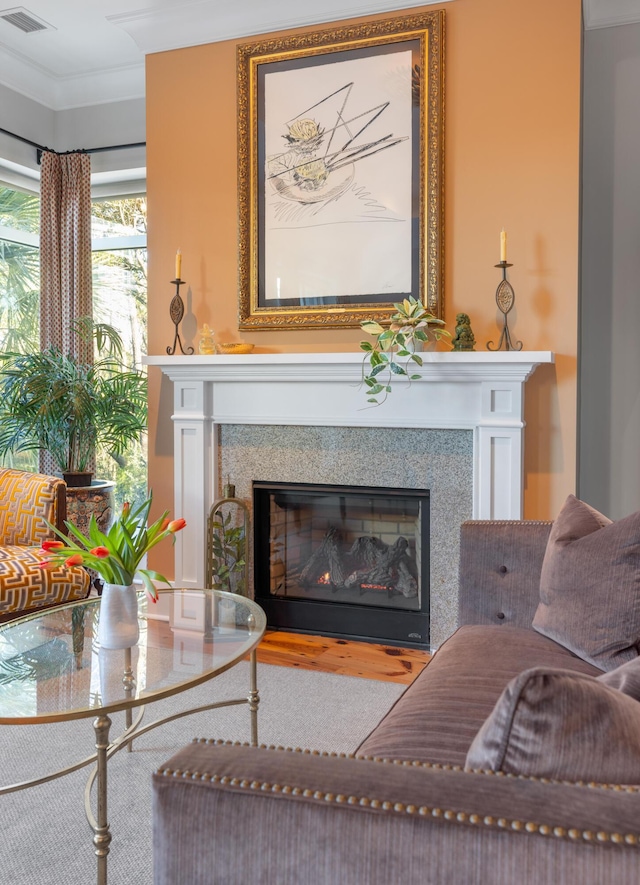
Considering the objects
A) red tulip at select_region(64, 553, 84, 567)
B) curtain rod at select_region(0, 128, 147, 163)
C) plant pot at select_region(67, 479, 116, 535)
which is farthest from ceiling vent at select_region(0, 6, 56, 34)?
red tulip at select_region(64, 553, 84, 567)

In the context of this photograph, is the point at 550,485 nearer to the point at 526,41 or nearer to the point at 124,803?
the point at 526,41

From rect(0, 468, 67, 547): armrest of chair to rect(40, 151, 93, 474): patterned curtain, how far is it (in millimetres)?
1286

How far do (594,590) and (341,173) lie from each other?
2305 millimetres

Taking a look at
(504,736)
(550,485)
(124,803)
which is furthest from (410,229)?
(504,736)

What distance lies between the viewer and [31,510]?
3234 millimetres

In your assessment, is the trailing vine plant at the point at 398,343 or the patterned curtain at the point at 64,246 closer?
the trailing vine plant at the point at 398,343

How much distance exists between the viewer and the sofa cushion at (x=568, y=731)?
89 cm

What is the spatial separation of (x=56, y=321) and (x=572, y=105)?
3057 mm

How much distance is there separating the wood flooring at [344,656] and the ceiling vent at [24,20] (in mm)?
3252

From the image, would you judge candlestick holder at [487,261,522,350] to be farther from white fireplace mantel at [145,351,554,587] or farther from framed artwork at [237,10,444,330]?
framed artwork at [237,10,444,330]

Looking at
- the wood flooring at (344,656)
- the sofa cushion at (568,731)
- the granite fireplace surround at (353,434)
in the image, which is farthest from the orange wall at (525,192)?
the sofa cushion at (568,731)

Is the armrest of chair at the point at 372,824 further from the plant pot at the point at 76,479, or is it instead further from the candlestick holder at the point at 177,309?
the plant pot at the point at 76,479

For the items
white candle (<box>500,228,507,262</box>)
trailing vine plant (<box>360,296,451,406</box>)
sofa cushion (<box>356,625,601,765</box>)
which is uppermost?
white candle (<box>500,228,507,262</box>)

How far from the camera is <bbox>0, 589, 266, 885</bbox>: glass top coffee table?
5.53ft
